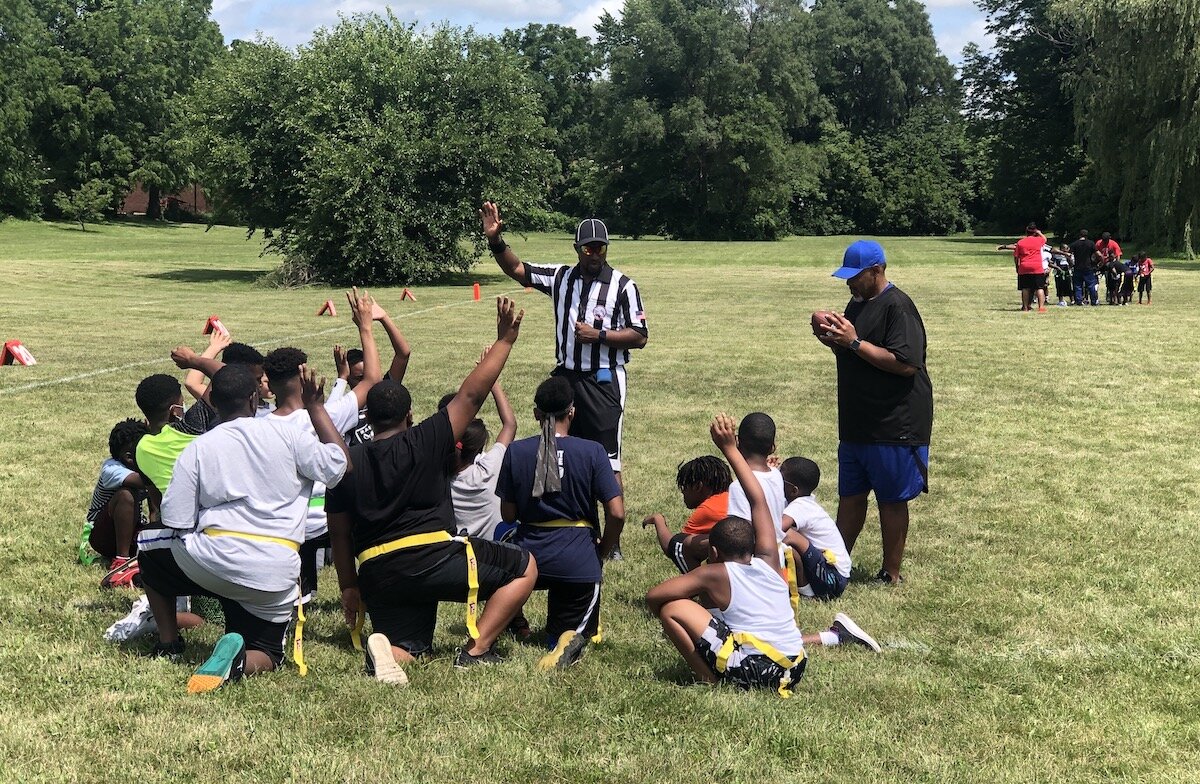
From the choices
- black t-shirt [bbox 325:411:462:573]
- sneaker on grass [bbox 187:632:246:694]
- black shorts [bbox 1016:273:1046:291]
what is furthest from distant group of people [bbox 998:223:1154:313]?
sneaker on grass [bbox 187:632:246:694]

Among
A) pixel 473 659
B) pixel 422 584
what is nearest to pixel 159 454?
pixel 422 584

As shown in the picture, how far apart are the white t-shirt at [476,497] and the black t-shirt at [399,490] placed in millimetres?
1500

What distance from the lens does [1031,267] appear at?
2325 cm

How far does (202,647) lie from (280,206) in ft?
99.2

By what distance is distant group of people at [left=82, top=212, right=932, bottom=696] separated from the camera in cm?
498

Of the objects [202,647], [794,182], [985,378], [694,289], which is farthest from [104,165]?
[202,647]

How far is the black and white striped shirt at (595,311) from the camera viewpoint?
7.14m

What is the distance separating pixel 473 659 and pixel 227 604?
1177 mm

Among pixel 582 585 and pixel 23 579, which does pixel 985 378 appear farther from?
pixel 23 579

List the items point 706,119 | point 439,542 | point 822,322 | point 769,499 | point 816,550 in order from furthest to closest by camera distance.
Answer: point 706,119
point 816,550
point 822,322
point 769,499
point 439,542

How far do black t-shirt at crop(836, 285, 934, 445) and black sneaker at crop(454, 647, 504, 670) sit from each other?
2654 millimetres

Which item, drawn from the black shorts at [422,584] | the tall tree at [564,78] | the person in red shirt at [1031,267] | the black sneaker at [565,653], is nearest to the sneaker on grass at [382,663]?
the black shorts at [422,584]

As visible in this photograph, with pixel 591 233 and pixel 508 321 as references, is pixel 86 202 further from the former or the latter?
pixel 508 321

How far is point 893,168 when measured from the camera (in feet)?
262
